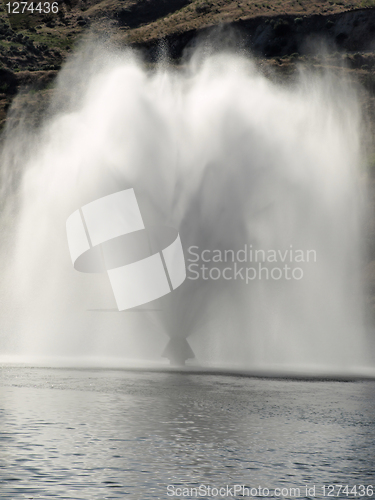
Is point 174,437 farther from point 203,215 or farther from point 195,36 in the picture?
point 195,36

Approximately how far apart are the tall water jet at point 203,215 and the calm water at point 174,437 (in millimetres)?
11116

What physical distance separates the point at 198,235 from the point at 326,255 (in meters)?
14.6

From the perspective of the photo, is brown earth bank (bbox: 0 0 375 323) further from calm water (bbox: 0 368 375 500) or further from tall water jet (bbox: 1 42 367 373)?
calm water (bbox: 0 368 375 500)

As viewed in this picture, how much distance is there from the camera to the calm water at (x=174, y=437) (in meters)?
12.5

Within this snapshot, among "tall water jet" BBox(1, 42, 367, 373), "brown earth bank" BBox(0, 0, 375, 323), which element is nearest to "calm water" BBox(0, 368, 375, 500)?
"tall water jet" BBox(1, 42, 367, 373)

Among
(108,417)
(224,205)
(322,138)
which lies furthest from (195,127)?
(108,417)

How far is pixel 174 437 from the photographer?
640 inches

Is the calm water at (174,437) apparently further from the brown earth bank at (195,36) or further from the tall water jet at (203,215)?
the brown earth bank at (195,36)

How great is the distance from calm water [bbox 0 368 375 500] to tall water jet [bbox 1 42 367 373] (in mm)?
11116

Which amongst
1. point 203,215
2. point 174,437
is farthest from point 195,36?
point 174,437

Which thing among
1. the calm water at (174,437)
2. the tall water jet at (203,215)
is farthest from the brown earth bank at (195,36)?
the calm water at (174,437)

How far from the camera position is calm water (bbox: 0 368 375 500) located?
493 inches

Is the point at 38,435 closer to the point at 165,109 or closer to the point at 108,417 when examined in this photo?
the point at 108,417

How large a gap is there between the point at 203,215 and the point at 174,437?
865 inches
